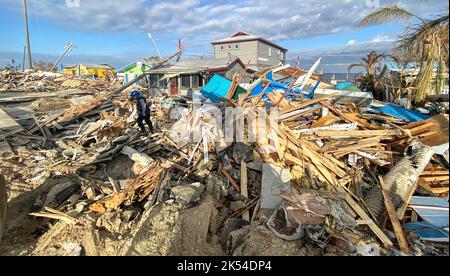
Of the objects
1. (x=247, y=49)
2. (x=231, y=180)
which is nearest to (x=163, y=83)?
(x=247, y=49)

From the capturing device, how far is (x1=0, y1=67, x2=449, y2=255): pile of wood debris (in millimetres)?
4328

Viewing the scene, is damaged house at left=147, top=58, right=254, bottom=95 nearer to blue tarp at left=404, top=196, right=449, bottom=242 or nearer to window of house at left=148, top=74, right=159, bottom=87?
window of house at left=148, top=74, right=159, bottom=87

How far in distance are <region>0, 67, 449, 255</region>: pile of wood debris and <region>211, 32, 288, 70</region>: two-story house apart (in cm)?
2228

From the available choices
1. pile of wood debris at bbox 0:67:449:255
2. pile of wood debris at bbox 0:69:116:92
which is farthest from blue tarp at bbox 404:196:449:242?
pile of wood debris at bbox 0:69:116:92

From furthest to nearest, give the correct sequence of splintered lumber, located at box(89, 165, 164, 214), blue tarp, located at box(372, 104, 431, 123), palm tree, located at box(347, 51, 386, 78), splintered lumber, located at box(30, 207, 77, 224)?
palm tree, located at box(347, 51, 386, 78), blue tarp, located at box(372, 104, 431, 123), splintered lumber, located at box(89, 165, 164, 214), splintered lumber, located at box(30, 207, 77, 224)

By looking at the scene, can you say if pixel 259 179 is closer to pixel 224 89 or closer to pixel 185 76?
pixel 224 89

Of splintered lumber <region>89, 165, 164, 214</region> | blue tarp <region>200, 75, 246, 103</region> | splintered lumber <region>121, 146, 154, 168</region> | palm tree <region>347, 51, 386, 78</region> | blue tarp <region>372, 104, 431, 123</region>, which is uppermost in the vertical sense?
palm tree <region>347, 51, 386, 78</region>

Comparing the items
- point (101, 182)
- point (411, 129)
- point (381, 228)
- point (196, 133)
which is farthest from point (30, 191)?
point (411, 129)

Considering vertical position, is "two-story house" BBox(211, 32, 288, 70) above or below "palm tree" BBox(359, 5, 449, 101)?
above

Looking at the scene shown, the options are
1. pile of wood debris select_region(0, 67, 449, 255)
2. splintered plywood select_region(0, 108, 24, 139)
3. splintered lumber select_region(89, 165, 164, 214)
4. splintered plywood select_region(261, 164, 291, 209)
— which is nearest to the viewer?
pile of wood debris select_region(0, 67, 449, 255)

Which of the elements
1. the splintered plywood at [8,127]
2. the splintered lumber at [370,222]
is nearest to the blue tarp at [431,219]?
the splintered lumber at [370,222]
